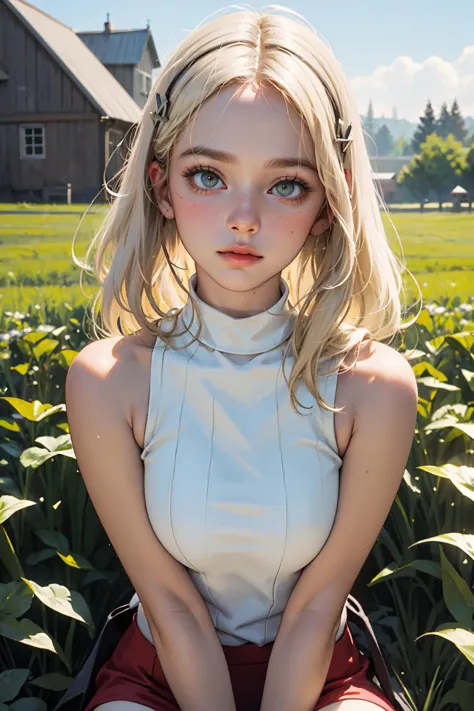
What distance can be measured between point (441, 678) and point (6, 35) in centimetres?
214

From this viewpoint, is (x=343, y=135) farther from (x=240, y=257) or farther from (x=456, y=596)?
(x=456, y=596)

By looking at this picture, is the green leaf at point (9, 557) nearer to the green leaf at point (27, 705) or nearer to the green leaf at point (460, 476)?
the green leaf at point (27, 705)

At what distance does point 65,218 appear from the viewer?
260 centimetres

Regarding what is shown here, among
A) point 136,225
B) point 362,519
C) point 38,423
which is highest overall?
point 136,225

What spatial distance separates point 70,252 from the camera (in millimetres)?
2600

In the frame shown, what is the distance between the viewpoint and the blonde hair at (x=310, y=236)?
3.84ft

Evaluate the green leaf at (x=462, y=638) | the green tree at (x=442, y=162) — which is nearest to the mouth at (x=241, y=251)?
the green leaf at (x=462, y=638)

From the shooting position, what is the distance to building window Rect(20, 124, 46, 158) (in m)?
2.55

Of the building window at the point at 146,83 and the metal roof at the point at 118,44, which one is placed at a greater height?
the metal roof at the point at 118,44

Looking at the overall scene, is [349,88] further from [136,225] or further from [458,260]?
[458,260]

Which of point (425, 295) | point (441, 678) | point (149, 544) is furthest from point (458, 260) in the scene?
point (149, 544)

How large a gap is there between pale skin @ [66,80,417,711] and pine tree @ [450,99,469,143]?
1587 millimetres

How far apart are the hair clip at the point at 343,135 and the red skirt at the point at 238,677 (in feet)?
2.53

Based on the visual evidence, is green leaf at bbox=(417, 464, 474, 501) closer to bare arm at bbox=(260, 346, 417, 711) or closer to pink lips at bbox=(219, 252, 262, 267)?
bare arm at bbox=(260, 346, 417, 711)
